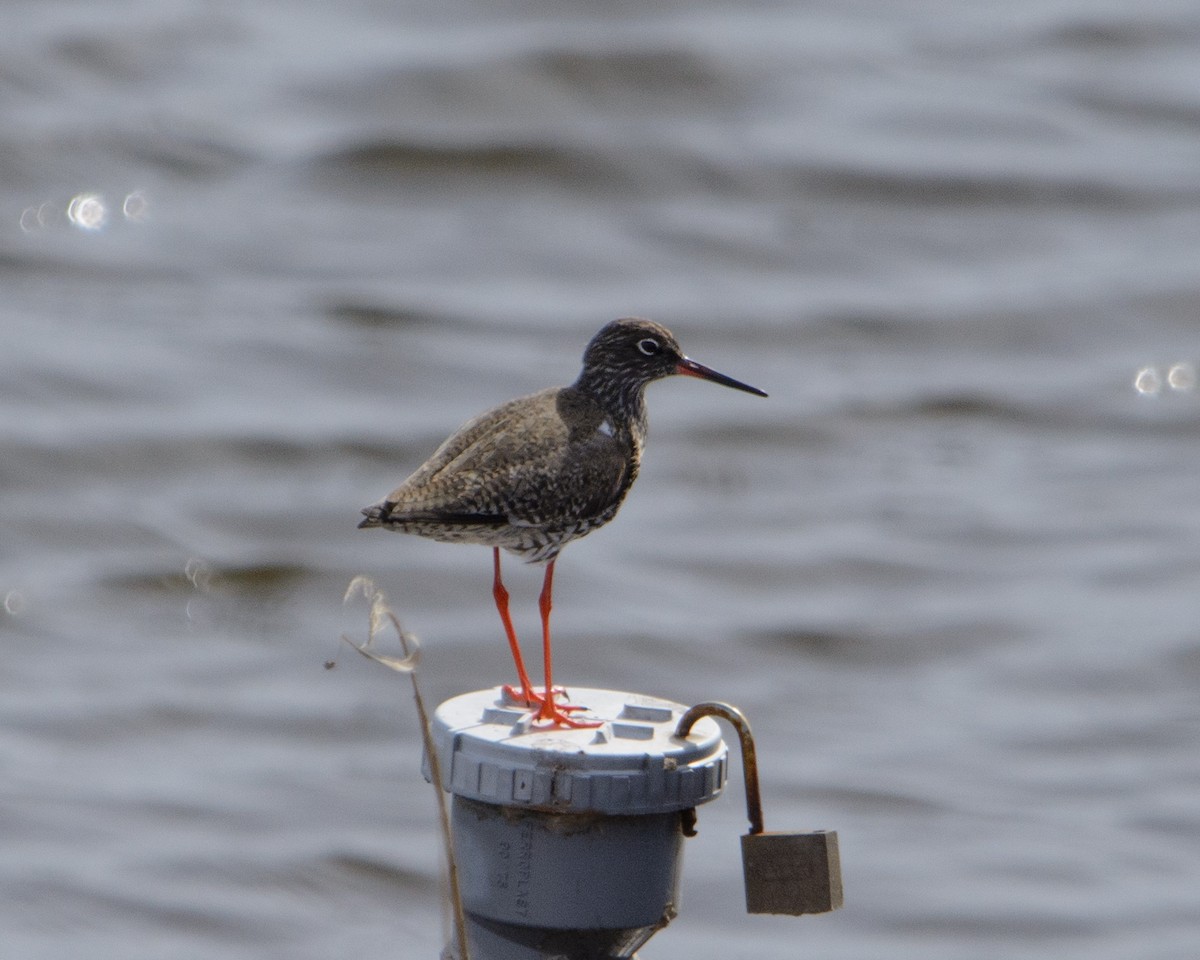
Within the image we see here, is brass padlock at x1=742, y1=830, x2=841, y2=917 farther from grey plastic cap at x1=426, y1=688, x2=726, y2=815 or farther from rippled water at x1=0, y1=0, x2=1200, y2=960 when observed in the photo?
rippled water at x1=0, y1=0, x2=1200, y2=960

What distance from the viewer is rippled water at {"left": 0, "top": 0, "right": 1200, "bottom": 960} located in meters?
9.08

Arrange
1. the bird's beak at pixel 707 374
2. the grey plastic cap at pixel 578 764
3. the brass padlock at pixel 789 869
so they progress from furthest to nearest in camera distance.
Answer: the bird's beak at pixel 707 374 < the brass padlock at pixel 789 869 < the grey plastic cap at pixel 578 764

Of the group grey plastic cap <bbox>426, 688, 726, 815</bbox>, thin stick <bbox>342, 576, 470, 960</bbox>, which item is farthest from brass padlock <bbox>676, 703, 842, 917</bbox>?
thin stick <bbox>342, 576, 470, 960</bbox>

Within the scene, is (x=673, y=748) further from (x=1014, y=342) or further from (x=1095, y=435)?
(x=1014, y=342)

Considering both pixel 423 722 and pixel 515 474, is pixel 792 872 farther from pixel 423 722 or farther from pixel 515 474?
pixel 515 474

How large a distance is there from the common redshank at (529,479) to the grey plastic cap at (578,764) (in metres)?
0.65

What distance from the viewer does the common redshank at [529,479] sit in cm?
431

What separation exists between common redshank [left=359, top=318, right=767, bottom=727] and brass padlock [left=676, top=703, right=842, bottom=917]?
0.69 meters

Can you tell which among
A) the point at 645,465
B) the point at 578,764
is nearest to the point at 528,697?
the point at 578,764

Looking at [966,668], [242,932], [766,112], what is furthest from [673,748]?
[766,112]

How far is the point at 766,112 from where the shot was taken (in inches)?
723

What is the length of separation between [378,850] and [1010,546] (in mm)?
5248

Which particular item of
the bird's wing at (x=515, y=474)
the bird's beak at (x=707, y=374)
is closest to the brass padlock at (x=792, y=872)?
the bird's wing at (x=515, y=474)

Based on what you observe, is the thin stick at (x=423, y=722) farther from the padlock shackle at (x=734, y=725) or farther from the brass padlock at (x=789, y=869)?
the brass padlock at (x=789, y=869)
